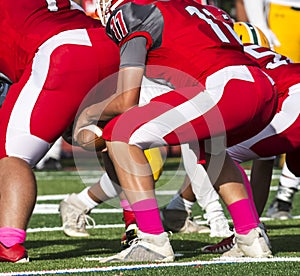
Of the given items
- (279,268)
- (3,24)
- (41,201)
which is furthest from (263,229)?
(41,201)

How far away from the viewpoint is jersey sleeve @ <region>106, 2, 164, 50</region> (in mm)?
4398

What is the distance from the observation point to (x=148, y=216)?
4406 mm

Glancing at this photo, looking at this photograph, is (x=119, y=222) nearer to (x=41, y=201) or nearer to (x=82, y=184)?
(x=41, y=201)

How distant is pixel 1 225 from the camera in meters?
4.60

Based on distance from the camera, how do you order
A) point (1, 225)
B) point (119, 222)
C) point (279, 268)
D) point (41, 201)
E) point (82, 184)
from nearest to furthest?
point (279, 268), point (1, 225), point (119, 222), point (41, 201), point (82, 184)

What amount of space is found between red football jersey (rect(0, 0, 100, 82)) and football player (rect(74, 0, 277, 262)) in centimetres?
54

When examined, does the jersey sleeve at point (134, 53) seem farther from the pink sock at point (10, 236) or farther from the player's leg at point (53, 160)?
the player's leg at point (53, 160)

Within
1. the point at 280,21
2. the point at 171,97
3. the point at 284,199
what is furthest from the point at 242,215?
the point at 280,21

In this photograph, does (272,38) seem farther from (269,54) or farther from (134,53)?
(134,53)

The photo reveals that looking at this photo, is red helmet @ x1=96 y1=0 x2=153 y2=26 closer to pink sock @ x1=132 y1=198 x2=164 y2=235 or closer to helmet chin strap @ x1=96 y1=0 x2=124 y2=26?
helmet chin strap @ x1=96 y1=0 x2=124 y2=26

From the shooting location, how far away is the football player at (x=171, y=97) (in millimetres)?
4359

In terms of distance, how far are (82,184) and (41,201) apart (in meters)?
1.67

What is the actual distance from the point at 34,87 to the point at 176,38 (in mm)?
776

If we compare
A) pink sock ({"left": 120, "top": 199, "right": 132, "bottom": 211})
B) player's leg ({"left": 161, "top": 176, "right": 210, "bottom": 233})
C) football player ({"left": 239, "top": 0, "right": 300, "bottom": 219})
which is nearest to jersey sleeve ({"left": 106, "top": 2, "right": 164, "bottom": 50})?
pink sock ({"left": 120, "top": 199, "right": 132, "bottom": 211})
